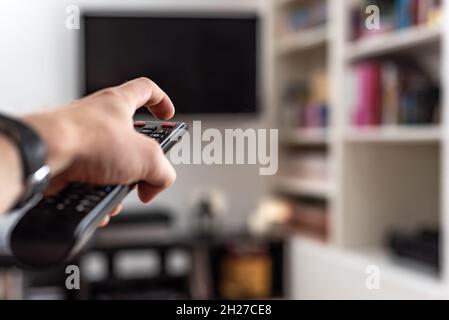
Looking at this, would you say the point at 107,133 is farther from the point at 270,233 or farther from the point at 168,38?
the point at 270,233

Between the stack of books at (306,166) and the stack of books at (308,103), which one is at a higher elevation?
the stack of books at (308,103)

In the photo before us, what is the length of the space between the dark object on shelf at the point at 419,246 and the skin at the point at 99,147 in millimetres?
1431

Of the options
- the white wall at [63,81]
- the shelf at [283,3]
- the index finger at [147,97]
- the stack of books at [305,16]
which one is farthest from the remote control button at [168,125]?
the shelf at [283,3]

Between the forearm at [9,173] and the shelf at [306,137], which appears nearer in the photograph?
the forearm at [9,173]

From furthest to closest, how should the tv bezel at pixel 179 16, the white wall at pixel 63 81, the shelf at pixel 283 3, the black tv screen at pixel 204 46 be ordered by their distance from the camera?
1. the shelf at pixel 283 3
2. the tv bezel at pixel 179 16
3. the black tv screen at pixel 204 46
4. the white wall at pixel 63 81

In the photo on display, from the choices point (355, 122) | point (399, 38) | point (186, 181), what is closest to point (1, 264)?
point (186, 181)

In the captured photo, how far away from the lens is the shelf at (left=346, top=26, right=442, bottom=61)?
167cm

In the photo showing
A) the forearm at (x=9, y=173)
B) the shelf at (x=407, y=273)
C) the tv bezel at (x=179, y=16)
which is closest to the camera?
the forearm at (x=9, y=173)

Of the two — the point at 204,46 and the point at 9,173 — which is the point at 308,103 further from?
the point at 9,173

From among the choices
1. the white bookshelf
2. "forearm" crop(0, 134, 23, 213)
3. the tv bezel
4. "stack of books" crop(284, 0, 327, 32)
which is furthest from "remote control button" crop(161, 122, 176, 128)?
"stack of books" crop(284, 0, 327, 32)

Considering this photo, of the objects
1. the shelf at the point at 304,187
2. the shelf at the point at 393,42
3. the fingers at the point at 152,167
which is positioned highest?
the shelf at the point at 393,42

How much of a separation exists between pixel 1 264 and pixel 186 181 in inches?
30.1

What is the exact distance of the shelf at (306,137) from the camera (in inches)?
89.3

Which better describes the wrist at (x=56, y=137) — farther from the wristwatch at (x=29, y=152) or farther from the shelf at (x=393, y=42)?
the shelf at (x=393, y=42)
